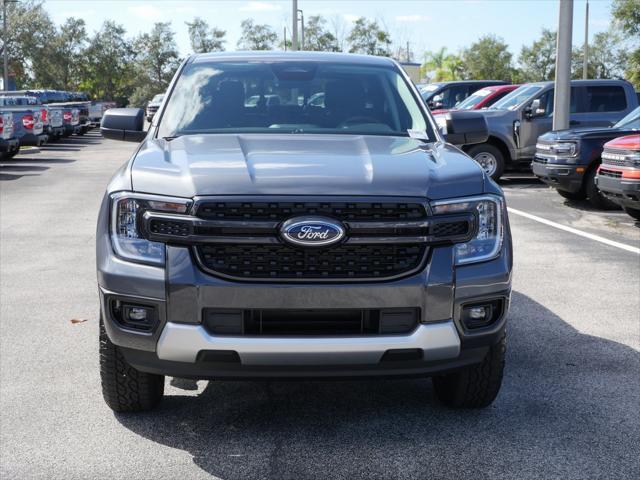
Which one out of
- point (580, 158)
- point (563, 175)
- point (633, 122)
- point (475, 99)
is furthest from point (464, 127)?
point (475, 99)

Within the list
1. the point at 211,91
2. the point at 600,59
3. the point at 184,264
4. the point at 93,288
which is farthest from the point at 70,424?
the point at 600,59

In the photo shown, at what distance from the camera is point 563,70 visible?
56.7 feet

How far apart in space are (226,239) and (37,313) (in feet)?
11.1

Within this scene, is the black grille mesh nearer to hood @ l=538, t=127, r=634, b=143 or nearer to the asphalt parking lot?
the asphalt parking lot

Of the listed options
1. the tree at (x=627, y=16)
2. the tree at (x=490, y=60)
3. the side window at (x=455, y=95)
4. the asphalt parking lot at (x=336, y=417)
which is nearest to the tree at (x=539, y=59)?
the tree at (x=490, y=60)

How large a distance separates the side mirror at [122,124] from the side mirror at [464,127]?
1.87 m

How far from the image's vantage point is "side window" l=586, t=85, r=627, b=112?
18.0m

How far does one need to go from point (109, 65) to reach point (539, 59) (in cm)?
3785

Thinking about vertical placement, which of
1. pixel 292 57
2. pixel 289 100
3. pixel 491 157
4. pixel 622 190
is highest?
pixel 292 57

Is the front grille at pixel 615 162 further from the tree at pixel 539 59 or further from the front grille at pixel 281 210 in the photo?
the tree at pixel 539 59

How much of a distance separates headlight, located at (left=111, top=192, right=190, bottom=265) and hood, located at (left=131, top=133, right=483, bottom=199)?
0.15ft

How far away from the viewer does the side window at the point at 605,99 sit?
17953 mm

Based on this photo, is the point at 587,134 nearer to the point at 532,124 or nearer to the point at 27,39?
the point at 532,124

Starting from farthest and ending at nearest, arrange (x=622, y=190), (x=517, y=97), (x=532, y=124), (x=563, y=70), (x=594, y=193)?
(x=517, y=97) → (x=532, y=124) → (x=563, y=70) → (x=594, y=193) → (x=622, y=190)
